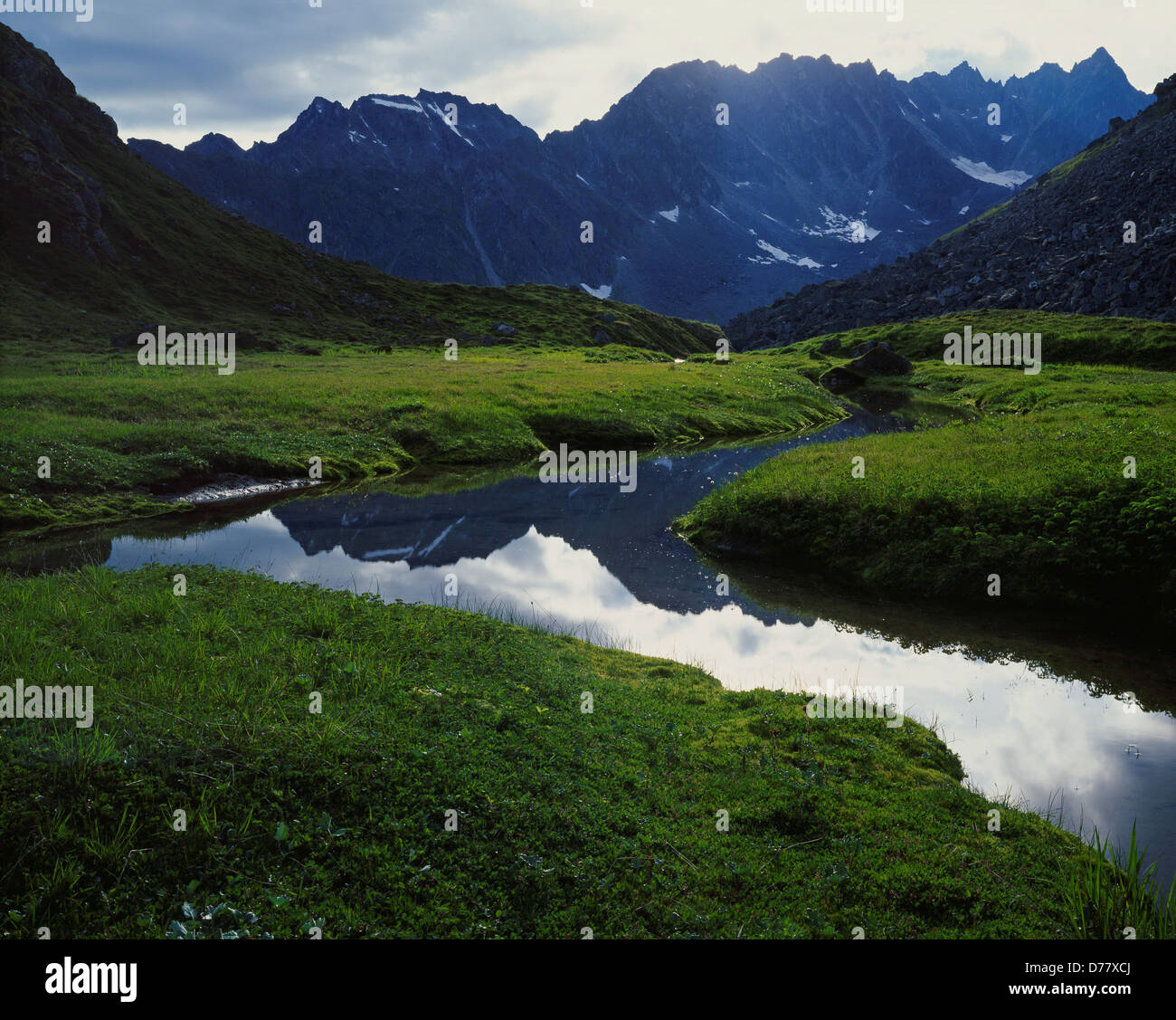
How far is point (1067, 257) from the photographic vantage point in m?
139

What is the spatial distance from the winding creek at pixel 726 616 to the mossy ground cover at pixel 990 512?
4.77 ft

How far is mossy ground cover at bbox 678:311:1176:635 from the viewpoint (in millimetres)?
20016

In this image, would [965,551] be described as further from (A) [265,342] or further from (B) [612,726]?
(A) [265,342]

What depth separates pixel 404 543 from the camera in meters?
29.0

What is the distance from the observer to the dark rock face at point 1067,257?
119 m

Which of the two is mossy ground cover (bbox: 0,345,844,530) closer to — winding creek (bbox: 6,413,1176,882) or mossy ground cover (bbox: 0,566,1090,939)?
winding creek (bbox: 6,413,1176,882)

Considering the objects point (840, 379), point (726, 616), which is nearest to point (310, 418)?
point (726, 616)

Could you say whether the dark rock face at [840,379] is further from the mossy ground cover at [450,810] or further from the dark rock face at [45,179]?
the dark rock face at [45,179]

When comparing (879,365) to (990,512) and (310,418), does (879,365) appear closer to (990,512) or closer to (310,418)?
(310,418)

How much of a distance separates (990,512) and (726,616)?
30.1ft

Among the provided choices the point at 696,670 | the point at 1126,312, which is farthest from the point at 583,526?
the point at 1126,312

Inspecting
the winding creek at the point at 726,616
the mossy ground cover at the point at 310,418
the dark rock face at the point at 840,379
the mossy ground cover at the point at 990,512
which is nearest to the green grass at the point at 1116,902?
the winding creek at the point at 726,616

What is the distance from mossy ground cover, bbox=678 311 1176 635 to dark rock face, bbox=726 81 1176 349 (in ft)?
334

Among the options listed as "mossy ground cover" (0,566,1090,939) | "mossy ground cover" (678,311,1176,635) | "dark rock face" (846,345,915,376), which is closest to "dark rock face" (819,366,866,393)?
"dark rock face" (846,345,915,376)
